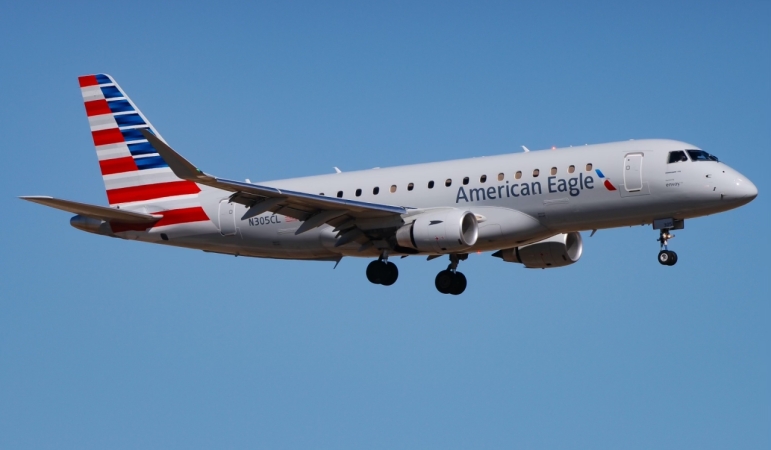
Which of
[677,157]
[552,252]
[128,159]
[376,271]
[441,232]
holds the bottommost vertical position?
[376,271]

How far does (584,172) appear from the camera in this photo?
1572 inches

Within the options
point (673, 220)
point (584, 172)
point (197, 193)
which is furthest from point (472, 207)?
point (197, 193)

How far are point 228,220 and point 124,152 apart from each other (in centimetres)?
618

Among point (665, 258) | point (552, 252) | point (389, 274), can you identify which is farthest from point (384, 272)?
point (665, 258)

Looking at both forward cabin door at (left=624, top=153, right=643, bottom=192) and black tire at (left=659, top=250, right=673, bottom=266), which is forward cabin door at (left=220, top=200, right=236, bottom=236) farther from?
black tire at (left=659, top=250, right=673, bottom=266)

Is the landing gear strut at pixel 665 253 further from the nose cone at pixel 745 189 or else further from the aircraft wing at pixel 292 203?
the aircraft wing at pixel 292 203

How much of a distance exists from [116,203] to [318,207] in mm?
10370

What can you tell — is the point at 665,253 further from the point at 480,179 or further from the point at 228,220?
the point at 228,220

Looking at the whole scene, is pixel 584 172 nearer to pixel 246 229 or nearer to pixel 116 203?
pixel 246 229

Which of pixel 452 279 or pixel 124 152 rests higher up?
pixel 124 152

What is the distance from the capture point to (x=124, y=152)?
48.1 m

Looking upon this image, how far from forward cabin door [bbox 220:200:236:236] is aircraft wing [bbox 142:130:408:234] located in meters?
3.72

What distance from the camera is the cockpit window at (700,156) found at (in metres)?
39.6

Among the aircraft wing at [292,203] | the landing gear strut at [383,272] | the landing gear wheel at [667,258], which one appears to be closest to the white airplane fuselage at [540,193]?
the landing gear strut at [383,272]
